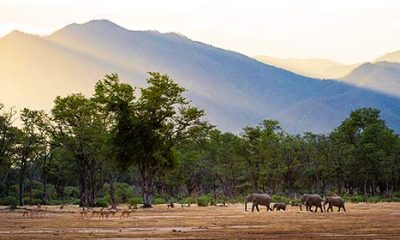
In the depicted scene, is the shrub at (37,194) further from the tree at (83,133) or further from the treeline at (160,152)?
the tree at (83,133)

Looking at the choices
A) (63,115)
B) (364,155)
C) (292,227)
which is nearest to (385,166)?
(364,155)

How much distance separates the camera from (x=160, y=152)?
8069 centimetres

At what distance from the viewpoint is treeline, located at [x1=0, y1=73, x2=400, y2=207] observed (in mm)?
81625

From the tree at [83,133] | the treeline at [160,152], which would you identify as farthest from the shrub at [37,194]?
the tree at [83,133]

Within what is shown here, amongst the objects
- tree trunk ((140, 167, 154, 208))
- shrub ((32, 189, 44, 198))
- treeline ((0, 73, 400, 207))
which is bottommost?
tree trunk ((140, 167, 154, 208))

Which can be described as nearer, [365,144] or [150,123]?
[150,123]

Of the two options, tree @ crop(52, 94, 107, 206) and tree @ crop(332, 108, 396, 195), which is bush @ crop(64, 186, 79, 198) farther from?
tree @ crop(52, 94, 107, 206)

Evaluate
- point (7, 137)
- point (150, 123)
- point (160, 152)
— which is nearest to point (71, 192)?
point (7, 137)

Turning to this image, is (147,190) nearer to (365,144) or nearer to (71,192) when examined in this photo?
(365,144)

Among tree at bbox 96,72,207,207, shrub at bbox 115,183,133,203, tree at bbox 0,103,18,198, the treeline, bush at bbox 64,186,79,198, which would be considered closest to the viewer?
tree at bbox 96,72,207,207

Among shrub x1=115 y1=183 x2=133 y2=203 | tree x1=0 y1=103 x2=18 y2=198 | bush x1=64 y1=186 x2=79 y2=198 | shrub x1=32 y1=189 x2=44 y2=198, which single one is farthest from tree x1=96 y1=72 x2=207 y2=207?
bush x1=64 y1=186 x2=79 y2=198

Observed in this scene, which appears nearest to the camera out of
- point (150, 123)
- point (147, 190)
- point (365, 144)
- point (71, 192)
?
point (147, 190)

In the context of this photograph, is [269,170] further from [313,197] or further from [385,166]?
[313,197]

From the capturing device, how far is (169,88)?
82.6m
